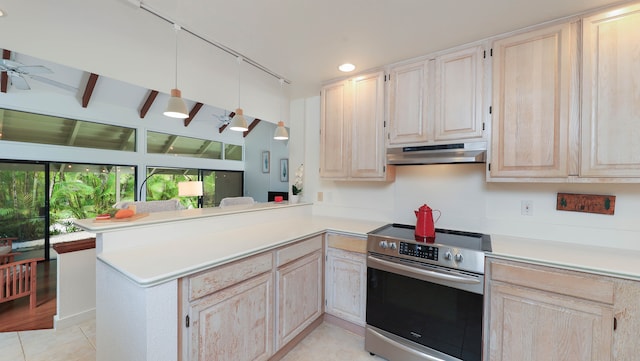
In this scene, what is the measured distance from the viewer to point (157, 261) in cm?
125

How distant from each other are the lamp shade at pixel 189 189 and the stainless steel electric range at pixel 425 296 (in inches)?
145

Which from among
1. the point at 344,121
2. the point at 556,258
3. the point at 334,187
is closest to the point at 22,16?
the point at 344,121

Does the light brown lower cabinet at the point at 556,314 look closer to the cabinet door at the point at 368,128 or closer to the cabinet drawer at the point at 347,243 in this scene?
the cabinet drawer at the point at 347,243

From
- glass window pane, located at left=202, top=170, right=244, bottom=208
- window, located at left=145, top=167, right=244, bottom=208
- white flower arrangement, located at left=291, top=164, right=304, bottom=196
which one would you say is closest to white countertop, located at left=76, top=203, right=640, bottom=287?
white flower arrangement, located at left=291, top=164, right=304, bottom=196

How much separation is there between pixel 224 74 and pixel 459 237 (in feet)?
8.94

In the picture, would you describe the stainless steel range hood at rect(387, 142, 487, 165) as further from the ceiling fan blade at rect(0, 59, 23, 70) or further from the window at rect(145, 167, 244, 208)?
the window at rect(145, 167, 244, 208)

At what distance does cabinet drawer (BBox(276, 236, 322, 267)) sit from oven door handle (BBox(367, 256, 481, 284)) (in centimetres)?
46

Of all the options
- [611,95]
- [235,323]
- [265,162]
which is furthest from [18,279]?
[265,162]

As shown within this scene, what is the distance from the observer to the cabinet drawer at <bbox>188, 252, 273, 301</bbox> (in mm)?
1228

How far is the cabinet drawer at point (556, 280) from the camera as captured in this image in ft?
4.11

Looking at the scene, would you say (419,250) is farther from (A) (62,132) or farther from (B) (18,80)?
(A) (62,132)

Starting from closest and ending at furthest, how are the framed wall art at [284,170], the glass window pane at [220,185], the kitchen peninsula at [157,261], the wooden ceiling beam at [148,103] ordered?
the kitchen peninsula at [157,261] < the wooden ceiling beam at [148,103] < the glass window pane at [220,185] < the framed wall art at [284,170]

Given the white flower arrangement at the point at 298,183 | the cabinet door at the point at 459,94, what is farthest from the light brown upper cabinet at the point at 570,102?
the white flower arrangement at the point at 298,183

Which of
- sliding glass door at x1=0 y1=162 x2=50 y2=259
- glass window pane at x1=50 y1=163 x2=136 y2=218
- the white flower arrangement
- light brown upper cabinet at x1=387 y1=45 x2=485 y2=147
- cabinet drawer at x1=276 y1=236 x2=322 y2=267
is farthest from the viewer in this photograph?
glass window pane at x1=50 y1=163 x2=136 y2=218
